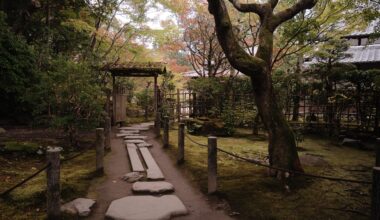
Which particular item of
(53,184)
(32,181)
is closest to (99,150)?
(32,181)

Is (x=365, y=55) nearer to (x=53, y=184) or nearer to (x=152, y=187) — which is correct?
(x=152, y=187)

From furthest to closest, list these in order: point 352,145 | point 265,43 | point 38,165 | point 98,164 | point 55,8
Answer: point 55,8 < point 352,145 < point 38,165 < point 98,164 < point 265,43

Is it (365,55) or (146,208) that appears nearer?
(146,208)

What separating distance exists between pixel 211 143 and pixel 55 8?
12139mm

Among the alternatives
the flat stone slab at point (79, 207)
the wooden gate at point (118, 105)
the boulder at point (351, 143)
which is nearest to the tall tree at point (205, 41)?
the wooden gate at point (118, 105)

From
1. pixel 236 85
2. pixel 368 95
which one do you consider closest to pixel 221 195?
pixel 368 95

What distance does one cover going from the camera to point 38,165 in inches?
325

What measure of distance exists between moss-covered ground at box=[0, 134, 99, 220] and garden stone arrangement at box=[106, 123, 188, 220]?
1065 millimetres

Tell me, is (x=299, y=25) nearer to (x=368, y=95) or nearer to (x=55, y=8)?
(x=368, y=95)

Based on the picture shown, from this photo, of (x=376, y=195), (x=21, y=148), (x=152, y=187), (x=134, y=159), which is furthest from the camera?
(x=21, y=148)

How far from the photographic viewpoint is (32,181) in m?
6.61

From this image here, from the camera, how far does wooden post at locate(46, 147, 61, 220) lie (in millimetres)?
4629

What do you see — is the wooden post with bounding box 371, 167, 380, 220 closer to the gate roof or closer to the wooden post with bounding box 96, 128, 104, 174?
the wooden post with bounding box 96, 128, 104, 174

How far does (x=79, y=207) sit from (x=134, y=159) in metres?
3.67
